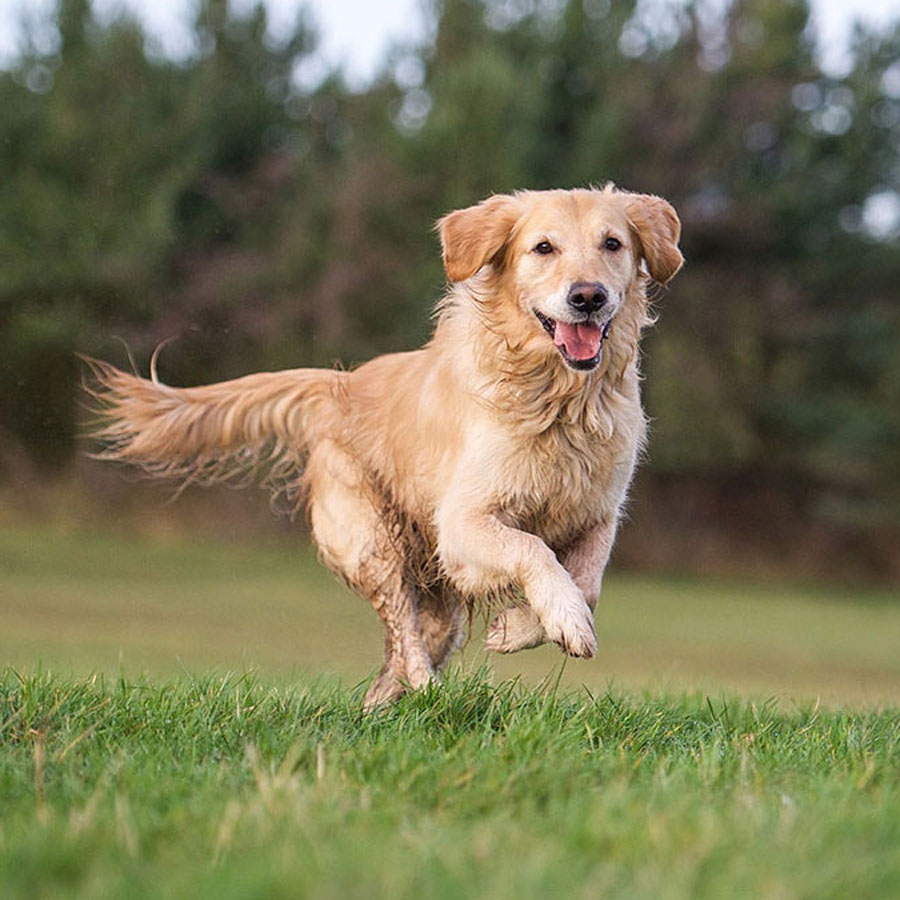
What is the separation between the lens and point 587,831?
284cm

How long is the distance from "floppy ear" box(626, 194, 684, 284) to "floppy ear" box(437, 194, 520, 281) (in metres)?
0.51

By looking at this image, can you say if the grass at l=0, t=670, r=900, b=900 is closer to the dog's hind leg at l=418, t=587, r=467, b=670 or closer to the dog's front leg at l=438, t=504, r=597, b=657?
the dog's front leg at l=438, t=504, r=597, b=657

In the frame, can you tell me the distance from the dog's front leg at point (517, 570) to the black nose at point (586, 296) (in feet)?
3.02

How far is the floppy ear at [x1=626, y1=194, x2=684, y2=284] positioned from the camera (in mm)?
5984

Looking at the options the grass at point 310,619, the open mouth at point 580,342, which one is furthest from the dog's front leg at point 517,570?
the grass at point 310,619

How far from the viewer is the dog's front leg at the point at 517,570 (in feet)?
16.9

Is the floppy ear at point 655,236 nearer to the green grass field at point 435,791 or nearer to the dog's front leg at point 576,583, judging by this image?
the dog's front leg at point 576,583

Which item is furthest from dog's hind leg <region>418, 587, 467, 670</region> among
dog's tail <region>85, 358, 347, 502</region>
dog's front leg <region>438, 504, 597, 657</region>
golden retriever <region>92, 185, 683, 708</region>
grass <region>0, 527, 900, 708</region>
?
grass <region>0, 527, 900, 708</region>

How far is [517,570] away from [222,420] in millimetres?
2253

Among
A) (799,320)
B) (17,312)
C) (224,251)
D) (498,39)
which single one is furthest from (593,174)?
(17,312)

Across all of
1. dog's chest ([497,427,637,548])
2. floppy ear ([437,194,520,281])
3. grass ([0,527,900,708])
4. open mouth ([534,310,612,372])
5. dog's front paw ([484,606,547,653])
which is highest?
floppy ear ([437,194,520,281])

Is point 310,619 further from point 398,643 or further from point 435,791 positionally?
point 435,791

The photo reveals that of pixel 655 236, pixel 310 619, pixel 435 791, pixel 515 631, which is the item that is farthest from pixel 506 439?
pixel 310 619

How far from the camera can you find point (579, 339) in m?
5.57
